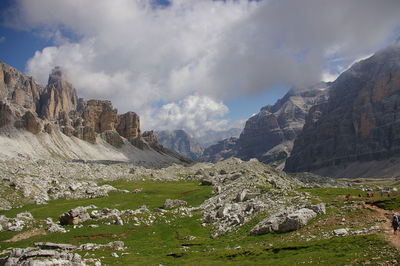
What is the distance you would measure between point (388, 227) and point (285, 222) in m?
11.0

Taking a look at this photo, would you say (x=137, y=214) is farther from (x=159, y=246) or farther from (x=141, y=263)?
(x=141, y=263)

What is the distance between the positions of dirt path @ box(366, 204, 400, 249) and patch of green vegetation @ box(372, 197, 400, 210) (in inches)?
30.5

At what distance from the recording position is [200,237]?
50.8 metres

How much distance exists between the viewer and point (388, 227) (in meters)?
35.7

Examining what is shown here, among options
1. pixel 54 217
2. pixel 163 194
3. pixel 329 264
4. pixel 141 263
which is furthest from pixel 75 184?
pixel 329 264

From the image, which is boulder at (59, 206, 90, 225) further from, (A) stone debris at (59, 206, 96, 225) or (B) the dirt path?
(B) the dirt path

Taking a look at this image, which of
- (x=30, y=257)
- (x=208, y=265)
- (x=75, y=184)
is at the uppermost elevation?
(x=75, y=184)

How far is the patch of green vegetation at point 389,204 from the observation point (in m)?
43.7

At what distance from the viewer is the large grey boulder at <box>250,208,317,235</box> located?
42219mm

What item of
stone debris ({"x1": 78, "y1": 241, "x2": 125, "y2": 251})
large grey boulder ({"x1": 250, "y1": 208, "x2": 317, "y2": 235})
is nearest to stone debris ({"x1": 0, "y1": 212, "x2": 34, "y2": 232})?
stone debris ({"x1": 78, "y1": 241, "x2": 125, "y2": 251})

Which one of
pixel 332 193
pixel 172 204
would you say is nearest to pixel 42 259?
pixel 172 204

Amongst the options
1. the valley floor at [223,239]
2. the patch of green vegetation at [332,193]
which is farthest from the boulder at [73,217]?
the patch of green vegetation at [332,193]

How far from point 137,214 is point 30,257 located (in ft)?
115

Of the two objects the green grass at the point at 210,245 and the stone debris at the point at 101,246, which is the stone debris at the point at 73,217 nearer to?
the green grass at the point at 210,245
